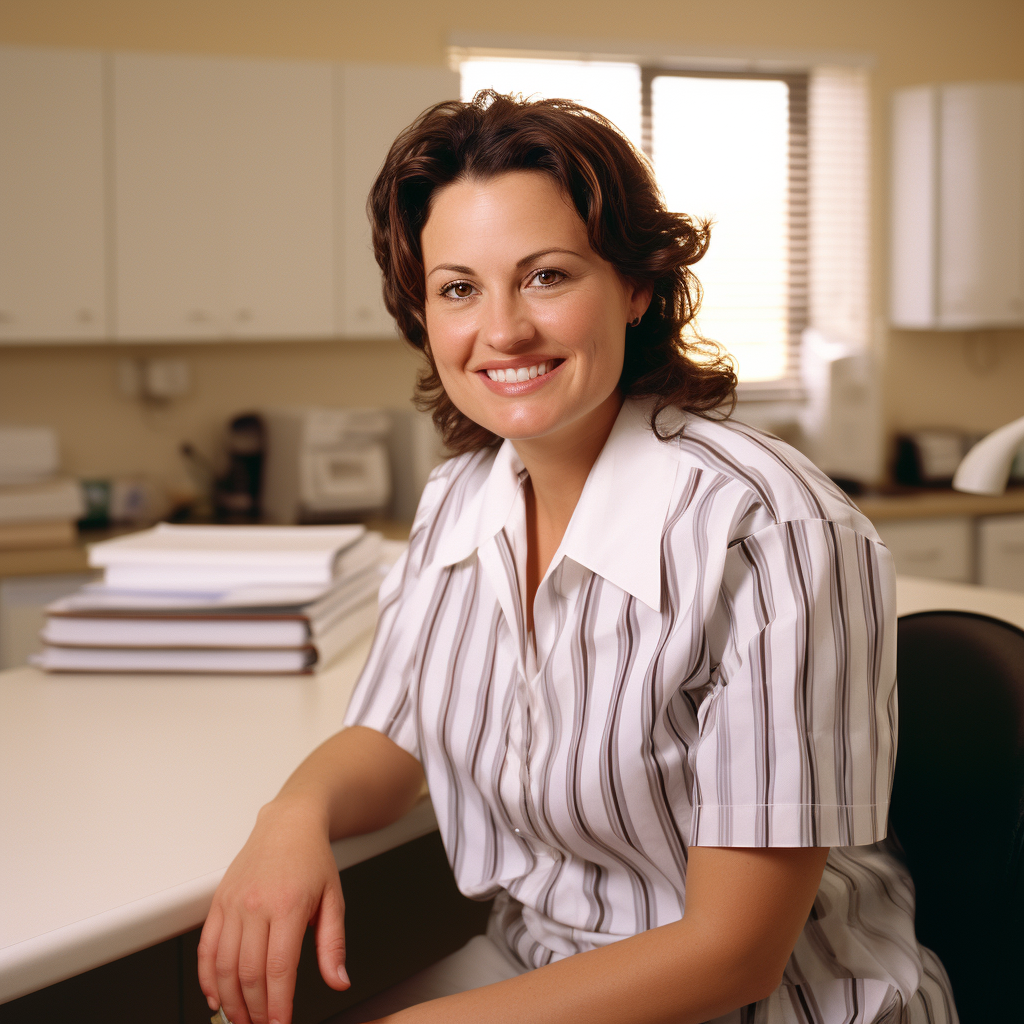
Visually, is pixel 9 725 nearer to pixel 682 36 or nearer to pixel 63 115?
pixel 63 115

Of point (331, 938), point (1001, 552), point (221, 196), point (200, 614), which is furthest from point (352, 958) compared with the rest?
point (1001, 552)

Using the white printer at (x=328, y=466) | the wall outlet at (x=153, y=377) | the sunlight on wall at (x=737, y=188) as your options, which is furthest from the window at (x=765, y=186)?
the wall outlet at (x=153, y=377)

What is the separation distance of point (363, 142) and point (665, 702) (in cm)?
269

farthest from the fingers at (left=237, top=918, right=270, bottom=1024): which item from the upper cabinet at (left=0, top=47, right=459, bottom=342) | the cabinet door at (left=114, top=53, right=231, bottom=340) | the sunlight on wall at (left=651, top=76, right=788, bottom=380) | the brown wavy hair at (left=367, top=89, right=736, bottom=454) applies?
the sunlight on wall at (left=651, top=76, right=788, bottom=380)

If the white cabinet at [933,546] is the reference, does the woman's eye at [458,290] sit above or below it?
above

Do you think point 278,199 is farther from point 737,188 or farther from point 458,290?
point 458,290

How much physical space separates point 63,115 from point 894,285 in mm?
2943

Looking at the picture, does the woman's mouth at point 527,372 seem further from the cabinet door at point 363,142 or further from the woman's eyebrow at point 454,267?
the cabinet door at point 363,142

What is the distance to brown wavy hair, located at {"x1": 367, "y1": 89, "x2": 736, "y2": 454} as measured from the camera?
90 cm

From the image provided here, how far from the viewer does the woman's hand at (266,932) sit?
0.83m

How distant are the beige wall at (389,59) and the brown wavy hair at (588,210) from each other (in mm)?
2606

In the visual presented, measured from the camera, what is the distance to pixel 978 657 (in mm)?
1025

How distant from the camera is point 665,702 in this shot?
2.84 feet

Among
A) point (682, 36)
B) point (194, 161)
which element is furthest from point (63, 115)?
point (682, 36)
